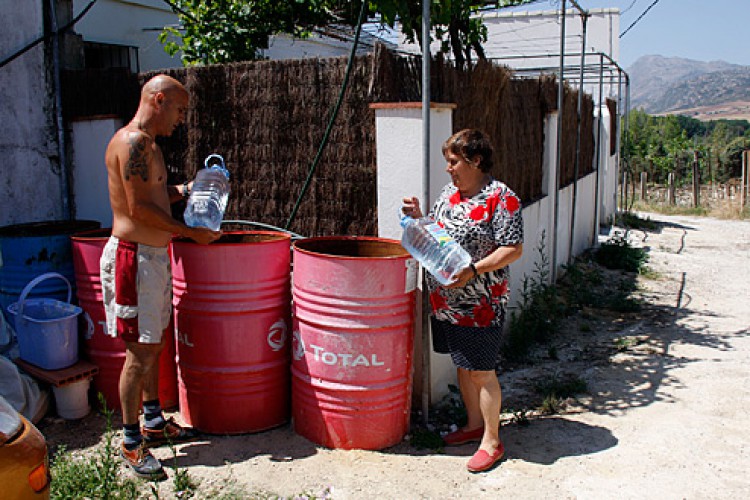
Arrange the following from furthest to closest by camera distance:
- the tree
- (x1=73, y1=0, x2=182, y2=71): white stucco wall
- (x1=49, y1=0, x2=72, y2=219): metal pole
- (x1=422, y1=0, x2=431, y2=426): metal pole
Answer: (x1=73, y1=0, x2=182, y2=71): white stucco wall < the tree < (x1=49, y1=0, x2=72, y2=219): metal pole < (x1=422, y1=0, x2=431, y2=426): metal pole

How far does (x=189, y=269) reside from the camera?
388 centimetres

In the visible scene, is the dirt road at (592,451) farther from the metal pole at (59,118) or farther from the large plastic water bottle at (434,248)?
the metal pole at (59,118)

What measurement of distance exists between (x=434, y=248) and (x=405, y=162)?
2.79 feet

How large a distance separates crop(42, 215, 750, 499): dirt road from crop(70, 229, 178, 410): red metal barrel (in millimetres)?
661

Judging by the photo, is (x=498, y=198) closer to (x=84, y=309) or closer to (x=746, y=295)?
(x=84, y=309)

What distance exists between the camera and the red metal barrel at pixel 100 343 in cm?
427

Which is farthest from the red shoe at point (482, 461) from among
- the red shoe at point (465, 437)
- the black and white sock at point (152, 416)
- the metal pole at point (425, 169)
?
the black and white sock at point (152, 416)

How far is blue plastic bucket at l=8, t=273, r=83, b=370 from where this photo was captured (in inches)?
167

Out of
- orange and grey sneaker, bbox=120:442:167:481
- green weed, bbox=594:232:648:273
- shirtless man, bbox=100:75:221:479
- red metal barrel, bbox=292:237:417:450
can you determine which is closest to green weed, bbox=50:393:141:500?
orange and grey sneaker, bbox=120:442:167:481

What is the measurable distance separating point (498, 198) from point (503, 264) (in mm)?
354

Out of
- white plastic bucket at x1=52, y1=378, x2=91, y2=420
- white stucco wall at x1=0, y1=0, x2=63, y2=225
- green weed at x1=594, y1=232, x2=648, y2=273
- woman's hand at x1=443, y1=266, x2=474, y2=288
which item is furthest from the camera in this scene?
green weed at x1=594, y1=232, x2=648, y2=273

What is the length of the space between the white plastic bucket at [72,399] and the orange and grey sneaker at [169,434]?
653 millimetres

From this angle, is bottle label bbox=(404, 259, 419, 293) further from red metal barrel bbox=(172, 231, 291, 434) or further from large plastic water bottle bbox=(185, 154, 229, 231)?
large plastic water bottle bbox=(185, 154, 229, 231)

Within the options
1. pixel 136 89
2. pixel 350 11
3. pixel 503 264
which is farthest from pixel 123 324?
pixel 350 11
